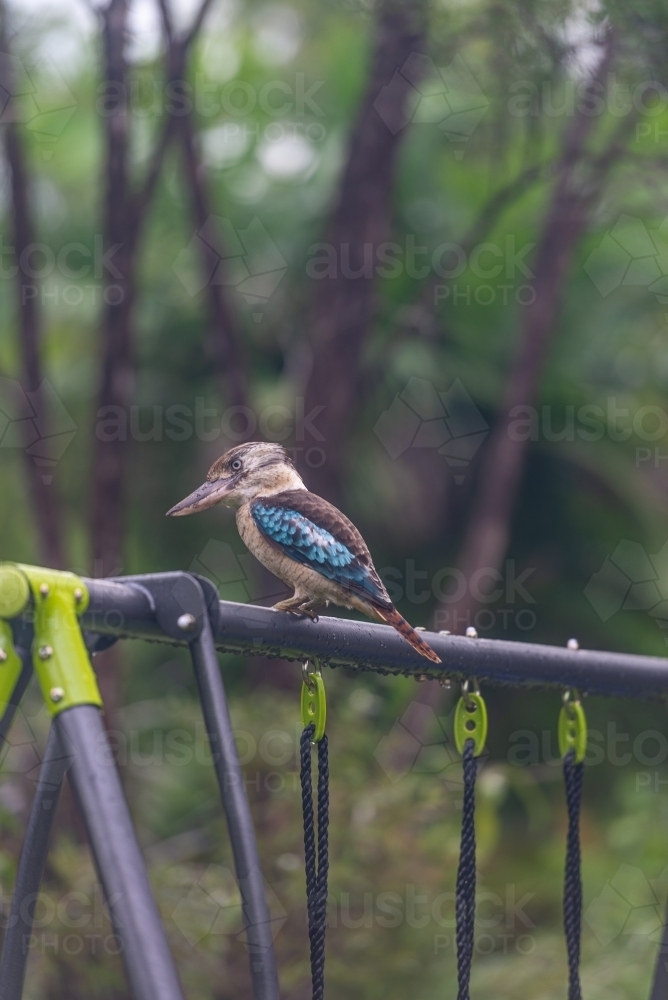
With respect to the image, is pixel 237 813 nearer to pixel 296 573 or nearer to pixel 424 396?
pixel 296 573

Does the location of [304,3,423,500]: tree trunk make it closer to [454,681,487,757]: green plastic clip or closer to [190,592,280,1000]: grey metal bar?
[454,681,487,757]: green plastic clip

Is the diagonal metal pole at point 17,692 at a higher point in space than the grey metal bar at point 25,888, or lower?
higher

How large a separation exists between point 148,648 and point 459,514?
199 centimetres

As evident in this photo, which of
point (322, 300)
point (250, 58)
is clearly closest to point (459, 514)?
point (322, 300)

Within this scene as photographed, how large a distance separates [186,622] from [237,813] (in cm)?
25

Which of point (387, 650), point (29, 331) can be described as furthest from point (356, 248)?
point (387, 650)

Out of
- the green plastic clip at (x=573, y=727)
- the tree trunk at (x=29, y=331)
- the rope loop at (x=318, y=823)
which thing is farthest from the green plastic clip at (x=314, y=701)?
the tree trunk at (x=29, y=331)

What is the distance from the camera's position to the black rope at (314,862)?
1.86m

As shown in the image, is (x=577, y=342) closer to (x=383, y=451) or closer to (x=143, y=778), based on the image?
(x=383, y=451)

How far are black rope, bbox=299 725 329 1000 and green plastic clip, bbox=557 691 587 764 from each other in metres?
0.66

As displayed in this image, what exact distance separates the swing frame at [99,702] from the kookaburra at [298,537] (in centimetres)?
46

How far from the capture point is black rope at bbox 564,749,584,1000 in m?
2.34

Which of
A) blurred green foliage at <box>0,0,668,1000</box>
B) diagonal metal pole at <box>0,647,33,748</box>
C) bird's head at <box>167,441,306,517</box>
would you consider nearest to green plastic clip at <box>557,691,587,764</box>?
bird's head at <box>167,441,306,517</box>

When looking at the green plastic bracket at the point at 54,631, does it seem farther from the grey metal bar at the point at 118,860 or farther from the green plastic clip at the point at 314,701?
the green plastic clip at the point at 314,701
